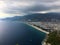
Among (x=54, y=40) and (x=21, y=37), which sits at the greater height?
(x=54, y=40)

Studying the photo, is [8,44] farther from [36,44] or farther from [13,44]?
[36,44]

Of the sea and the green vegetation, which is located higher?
the green vegetation

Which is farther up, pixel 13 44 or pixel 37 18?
pixel 37 18

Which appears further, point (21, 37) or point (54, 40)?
point (21, 37)

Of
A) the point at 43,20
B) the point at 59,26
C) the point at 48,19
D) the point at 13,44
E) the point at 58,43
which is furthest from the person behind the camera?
the point at 13,44

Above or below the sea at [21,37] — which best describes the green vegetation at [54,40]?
above

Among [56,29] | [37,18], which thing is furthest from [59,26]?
[37,18]

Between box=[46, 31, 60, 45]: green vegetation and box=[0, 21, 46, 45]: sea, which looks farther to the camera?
box=[0, 21, 46, 45]: sea

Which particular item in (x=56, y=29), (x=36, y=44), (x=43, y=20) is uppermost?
(x=43, y=20)

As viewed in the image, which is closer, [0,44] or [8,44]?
[0,44]

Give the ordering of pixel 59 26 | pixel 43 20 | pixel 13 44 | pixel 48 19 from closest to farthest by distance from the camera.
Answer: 1. pixel 48 19
2. pixel 43 20
3. pixel 59 26
4. pixel 13 44

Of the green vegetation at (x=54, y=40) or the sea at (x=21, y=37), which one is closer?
the green vegetation at (x=54, y=40)
